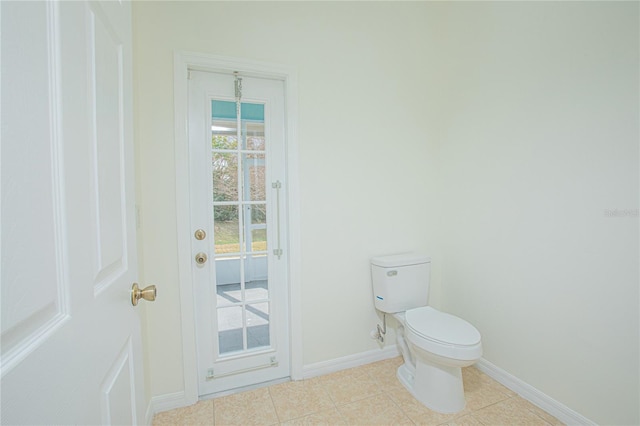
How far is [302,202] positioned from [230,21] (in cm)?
116

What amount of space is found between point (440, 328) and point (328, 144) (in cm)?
134

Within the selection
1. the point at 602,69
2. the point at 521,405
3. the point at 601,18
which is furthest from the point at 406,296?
the point at 601,18

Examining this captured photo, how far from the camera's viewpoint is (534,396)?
5.54ft

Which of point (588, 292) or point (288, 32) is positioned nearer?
point (588, 292)

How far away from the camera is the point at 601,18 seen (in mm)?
1378

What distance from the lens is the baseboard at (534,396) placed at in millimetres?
1511

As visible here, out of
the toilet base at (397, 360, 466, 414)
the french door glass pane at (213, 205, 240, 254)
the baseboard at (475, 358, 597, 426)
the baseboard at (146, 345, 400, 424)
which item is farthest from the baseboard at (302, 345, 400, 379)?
the french door glass pane at (213, 205, 240, 254)

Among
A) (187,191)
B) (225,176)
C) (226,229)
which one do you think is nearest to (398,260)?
(226,229)

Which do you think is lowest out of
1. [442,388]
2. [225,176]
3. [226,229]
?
[442,388]

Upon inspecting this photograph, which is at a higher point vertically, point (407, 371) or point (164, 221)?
point (164, 221)

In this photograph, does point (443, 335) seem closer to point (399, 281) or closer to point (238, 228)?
point (399, 281)

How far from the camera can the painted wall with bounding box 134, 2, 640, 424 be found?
Answer: 139 cm

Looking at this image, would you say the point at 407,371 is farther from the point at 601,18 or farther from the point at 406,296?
the point at 601,18

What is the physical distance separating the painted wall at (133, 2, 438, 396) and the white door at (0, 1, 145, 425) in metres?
0.93
